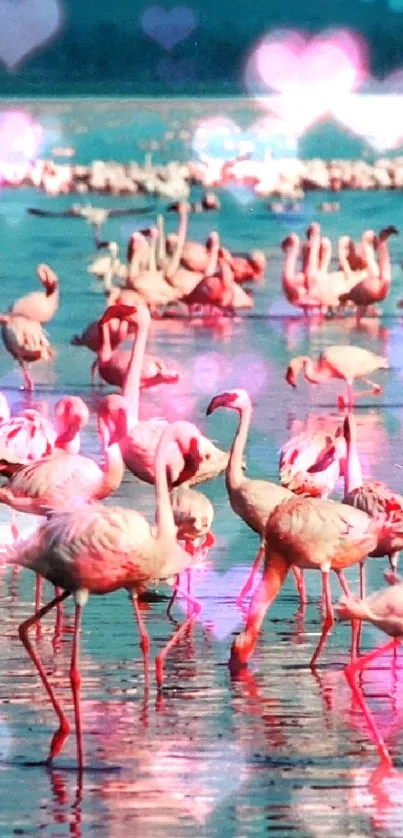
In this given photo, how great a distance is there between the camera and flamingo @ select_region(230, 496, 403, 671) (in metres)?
8.45

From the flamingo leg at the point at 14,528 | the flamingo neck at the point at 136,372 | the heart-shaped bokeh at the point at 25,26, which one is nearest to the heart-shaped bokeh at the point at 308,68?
the heart-shaped bokeh at the point at 25,26

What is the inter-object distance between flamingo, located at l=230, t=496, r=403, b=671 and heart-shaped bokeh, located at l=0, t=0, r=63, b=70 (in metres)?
90.9

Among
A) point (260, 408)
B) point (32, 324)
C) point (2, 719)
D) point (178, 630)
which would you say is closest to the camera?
point (2, 719)

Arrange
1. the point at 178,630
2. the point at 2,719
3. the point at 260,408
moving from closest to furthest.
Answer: the point at 2,719, the point at 178,630, the point at 260,408

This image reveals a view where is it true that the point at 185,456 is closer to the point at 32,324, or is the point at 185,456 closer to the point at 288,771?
the point at 288,771

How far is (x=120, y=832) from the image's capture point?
6.44 m

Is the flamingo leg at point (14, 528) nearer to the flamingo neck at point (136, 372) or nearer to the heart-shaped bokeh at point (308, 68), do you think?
the flamingo neck at point (136, 372)

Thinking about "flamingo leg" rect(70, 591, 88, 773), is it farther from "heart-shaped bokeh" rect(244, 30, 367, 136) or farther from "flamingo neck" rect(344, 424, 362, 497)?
"heart-shaped bokeh" rect(244, 30, 367, 136)

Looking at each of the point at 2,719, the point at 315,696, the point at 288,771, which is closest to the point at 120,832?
the point at 288,771

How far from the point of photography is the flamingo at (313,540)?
27.7 feet

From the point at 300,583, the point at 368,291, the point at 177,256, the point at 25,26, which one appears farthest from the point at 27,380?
the point at 25,26

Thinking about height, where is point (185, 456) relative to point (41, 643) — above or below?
above

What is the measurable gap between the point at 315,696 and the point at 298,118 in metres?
105

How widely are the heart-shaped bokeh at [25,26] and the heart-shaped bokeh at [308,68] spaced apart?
9436 millimetres
